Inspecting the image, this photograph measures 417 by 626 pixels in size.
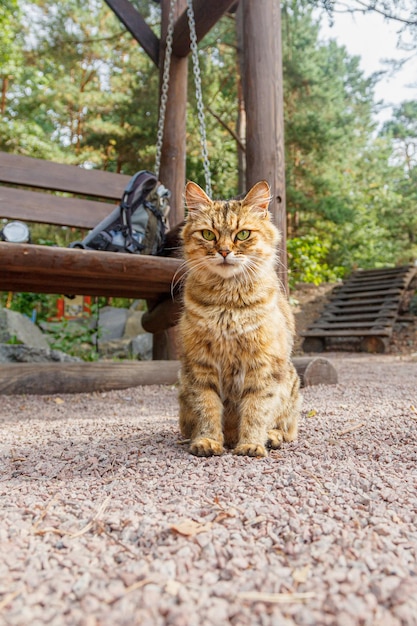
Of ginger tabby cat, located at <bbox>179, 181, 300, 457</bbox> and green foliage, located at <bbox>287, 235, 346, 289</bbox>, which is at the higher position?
green foliage, located at <bbox>287, 235, 346, 289</bbox>

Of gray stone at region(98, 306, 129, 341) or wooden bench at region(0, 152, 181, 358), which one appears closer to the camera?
wooden bench at region(0, 152, 181, 358)

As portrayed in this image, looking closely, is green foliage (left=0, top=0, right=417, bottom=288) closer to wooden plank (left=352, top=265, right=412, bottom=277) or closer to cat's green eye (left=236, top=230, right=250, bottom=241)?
wooden plank (left=352, top=265, right=412, bottom=277)

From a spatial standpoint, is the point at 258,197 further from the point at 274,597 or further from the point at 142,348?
the point at 142,348

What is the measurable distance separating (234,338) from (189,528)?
2.69 feet

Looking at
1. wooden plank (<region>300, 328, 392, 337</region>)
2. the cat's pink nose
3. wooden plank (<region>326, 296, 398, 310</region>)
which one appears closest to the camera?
the cat's pink nose

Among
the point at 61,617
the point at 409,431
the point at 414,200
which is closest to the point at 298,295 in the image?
the point at 414,200

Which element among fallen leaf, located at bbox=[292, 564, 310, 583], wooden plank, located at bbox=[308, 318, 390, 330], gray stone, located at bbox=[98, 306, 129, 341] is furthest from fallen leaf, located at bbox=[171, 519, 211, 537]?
gray stone, located at bbox=[98, 306, 129, 341]

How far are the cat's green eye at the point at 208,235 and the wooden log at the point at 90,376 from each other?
1736 mm

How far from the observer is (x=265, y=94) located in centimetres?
Answer: 291

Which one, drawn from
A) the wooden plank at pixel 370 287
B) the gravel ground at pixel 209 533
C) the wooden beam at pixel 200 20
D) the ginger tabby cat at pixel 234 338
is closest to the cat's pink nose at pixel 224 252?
the ginger tabby cat at pixel 234 338

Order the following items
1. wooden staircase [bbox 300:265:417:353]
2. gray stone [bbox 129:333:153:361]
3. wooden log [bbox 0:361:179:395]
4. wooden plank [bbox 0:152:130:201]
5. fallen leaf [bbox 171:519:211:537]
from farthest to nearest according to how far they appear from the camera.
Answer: gray stone [bbox 129:333:153:361], wooden staircase [bbox 300:265:417:353], wooden plank [bbox 0:152:130:201], wooden log [bbox 0:361:179:395], fallen leaf [bbox 171:519:211:537]

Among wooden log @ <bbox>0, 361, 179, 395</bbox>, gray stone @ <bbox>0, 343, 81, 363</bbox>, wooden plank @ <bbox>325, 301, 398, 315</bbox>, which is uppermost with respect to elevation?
wooden plank @ <bbox>325, 301, 398, 315</bbox>

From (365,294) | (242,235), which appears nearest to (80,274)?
(242,235)

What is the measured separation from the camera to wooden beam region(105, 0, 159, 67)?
14.1 feet
